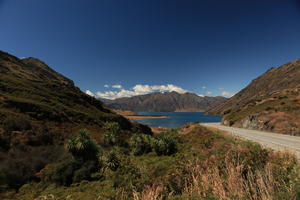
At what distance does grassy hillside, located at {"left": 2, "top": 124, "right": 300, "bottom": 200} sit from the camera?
13.0ft

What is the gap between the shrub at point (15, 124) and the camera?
71.9 ft

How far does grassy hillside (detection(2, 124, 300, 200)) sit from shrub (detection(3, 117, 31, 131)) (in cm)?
1510

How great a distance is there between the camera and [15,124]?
2286cm

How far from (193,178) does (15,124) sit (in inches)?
1240

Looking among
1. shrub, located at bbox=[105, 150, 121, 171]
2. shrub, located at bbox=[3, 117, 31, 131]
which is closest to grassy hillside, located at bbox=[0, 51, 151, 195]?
shrub, located at bbox=[3, 117, 31, 131]

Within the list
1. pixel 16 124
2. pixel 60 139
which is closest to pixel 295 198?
pixel 60 139

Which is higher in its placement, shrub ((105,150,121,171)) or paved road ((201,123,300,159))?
paved road ((201,123,300,159))

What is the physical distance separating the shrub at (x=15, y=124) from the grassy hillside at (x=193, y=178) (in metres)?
15.1

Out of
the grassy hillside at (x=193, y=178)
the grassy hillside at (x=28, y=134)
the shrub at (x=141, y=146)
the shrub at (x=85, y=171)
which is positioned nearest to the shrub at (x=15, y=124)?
the grassy hillside at (x=28, y=134)

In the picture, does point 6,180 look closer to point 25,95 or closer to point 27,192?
point 27,192

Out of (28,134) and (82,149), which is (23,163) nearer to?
(82,149)

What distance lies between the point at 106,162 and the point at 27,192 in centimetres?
723

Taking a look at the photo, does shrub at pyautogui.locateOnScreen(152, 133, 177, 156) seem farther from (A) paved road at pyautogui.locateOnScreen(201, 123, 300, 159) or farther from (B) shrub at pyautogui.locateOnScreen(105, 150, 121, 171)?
(A) paved road at pyautogui.locateOnScreen(201, 123, 300, 159)

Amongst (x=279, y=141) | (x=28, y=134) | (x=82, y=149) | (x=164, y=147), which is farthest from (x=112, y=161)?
(x=279, y=141)
